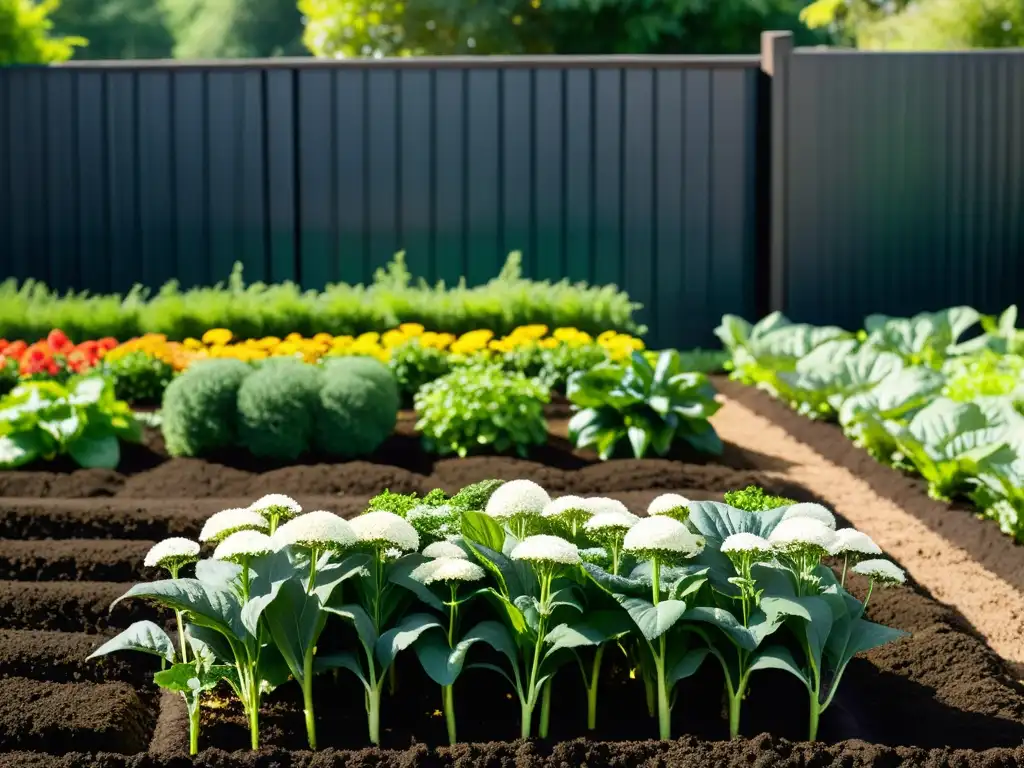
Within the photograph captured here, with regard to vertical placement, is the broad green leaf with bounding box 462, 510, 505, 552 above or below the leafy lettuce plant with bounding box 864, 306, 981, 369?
above

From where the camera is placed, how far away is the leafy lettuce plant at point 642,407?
499cm

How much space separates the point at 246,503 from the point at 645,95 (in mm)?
5446

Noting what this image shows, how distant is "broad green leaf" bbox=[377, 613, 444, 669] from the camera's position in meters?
2.28

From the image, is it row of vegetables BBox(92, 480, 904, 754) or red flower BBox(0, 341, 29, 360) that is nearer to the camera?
row of vegetables BBox(92, 480, 904, 754)

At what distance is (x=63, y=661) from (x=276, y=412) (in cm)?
212

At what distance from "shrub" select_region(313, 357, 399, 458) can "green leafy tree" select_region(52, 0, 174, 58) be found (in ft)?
66.9

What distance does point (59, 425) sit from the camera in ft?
15.8

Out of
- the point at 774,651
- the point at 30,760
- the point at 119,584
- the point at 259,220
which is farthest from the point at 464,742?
the point at 259,220

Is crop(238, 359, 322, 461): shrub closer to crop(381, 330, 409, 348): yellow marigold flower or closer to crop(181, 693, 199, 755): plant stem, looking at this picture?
crop(381, 330, 409, 348): yellow marigold flower

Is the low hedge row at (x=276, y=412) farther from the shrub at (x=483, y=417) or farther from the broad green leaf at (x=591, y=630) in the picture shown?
the broad green leaf at (x=591, y=630)

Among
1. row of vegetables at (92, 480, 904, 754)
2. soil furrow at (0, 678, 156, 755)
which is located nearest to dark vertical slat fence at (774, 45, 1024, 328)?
row of vegetables at (92, 480, 904, 754)

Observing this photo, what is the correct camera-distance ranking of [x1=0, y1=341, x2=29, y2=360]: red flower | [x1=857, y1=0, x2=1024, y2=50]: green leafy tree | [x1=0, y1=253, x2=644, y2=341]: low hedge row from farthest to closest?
[x1=857, y1=0, x2=1024, y2=50]: green leafy tree → [x1=0, y1=253, x2=644, y2=341]: low hedge row → [x1=0, y1=341, x2=29, y2=360]: red flower

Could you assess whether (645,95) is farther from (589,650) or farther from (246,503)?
(589,650)

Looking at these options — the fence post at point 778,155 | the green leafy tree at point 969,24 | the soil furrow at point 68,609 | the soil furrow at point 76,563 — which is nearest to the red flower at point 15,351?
the soil furrow at point 76,563
